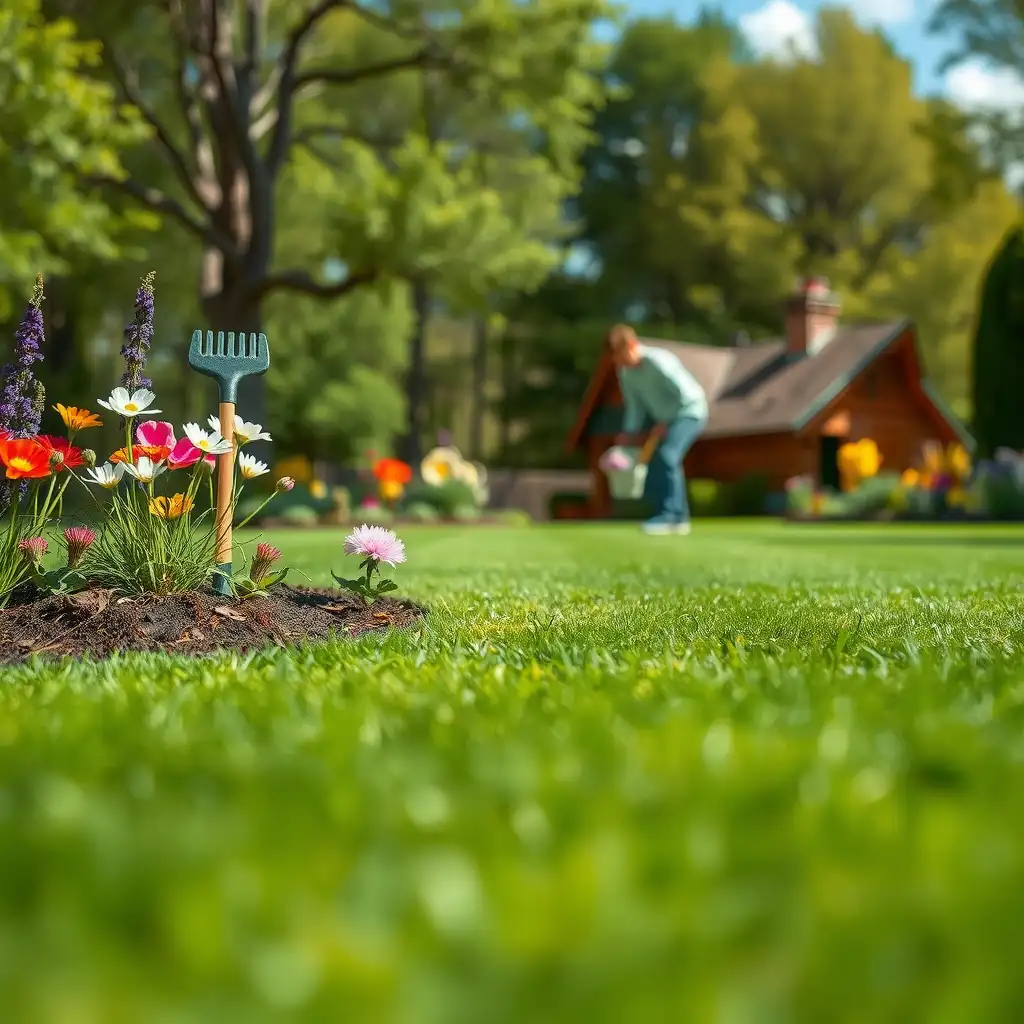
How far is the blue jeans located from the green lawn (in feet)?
35.7

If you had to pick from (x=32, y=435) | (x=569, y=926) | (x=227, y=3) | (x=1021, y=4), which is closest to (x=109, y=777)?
(x=569, y=926)

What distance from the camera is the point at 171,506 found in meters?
3.84

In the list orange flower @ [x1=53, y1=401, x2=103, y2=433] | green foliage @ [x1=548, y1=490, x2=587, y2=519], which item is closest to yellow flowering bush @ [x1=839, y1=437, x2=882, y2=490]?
green foliage @ [x1=548, y1=490, x2=587, y2=519]

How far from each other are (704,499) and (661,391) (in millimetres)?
14277

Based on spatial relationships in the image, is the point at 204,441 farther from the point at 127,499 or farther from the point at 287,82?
the point at 287,82

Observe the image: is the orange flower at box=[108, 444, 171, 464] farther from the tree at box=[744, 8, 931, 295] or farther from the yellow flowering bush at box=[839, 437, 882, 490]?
the tree at box=[744, 8, 931, 295]

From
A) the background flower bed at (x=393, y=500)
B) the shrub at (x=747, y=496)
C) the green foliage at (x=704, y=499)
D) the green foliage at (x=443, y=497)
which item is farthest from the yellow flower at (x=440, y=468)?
the shrub at (x=747, y=496)

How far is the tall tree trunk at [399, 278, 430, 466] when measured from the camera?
33.5 meters

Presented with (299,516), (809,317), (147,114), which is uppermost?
(147,114)

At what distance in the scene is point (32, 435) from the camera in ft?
13.1

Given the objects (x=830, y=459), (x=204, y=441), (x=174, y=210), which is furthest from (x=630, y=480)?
(x=830, y=459)

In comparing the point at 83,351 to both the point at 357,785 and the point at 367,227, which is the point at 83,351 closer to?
the point at 367,227

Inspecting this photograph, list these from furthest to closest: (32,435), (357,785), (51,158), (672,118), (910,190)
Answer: (672,118) → (910,190) → (51,158) → (32,435) → (357,785)

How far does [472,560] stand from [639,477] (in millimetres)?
6487
